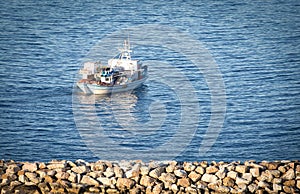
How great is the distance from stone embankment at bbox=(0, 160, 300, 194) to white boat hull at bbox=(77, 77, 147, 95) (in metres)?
29.7

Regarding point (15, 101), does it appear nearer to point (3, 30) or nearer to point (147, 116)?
point (147, 116)

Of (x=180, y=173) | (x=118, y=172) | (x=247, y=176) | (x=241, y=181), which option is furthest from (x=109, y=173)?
(x=247, y=176)

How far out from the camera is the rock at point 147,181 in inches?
820

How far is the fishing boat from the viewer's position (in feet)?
169

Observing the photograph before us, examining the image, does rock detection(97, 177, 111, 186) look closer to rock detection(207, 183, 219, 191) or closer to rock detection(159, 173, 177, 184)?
rock detection(159, 173, 177, 184)

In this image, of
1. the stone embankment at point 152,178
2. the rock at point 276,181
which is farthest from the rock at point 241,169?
the rock at point 276,181

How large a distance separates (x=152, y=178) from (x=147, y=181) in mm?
176

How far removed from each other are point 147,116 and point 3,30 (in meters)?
25.3

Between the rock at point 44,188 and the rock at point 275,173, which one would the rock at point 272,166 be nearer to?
the rock at point 275,173

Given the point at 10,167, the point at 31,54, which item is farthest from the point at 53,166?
the point at 31,54

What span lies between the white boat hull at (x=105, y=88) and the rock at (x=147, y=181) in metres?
30.3

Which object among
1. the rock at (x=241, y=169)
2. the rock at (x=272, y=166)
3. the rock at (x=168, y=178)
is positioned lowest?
the rock at (x=168, y=178)

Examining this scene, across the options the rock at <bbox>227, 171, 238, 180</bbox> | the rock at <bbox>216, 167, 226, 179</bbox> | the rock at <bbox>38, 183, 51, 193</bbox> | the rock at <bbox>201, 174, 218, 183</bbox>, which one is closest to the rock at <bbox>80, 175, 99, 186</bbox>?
the rock at <bbox>38, 183, 51, 193</bbox>

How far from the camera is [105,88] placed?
51469 millimetres
